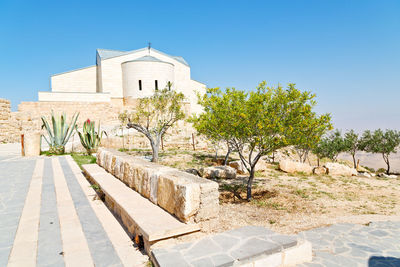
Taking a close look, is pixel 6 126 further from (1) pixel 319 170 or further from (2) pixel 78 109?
(1) pixel 319 170

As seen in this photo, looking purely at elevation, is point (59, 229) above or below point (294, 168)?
above

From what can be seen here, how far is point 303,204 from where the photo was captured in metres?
7.07

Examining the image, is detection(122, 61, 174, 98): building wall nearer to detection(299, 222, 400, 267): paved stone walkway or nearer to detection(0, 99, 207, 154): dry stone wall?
detection(0, 99, 207, 154): dry stone wall

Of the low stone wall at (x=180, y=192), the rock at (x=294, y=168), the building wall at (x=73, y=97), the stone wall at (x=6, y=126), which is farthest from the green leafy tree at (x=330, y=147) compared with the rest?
the stone wall at (x=6, y=126)

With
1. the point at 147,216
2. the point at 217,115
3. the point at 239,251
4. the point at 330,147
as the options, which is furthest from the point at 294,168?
the point at 330,147

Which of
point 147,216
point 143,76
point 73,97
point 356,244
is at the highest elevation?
point 143,76

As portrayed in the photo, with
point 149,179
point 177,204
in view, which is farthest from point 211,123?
point 177,204

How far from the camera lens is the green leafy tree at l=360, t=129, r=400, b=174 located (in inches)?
879

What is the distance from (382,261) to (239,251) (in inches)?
85.0

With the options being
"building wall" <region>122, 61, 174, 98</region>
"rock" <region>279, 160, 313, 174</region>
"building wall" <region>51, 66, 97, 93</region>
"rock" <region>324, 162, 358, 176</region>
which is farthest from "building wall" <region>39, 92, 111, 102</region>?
"rock" <region>324, 162, 358, 176</region>

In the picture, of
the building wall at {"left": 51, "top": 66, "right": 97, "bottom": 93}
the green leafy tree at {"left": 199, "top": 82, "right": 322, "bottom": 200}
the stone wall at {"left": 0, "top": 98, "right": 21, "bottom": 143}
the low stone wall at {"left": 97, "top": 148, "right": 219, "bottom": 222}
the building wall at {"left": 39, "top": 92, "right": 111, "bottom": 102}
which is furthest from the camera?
the building wall at {"left": 51, "top": 66, "right": 97, "bottom": 93}

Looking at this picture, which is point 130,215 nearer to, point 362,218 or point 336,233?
point 336,233

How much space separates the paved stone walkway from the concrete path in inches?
Result: 91.7

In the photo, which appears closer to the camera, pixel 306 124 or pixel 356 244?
pixel 356 244
